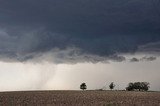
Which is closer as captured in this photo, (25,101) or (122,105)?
(122,105)

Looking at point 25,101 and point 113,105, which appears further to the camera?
point 25,101

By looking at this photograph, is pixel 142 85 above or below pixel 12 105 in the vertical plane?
above

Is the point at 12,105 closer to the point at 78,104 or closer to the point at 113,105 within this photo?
the point at 78,104

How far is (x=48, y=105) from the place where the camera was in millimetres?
59438

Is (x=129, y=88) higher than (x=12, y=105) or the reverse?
higher

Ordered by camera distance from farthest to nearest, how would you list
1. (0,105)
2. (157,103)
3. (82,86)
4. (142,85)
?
(142,85), (82,86), (157,103), (0,105)

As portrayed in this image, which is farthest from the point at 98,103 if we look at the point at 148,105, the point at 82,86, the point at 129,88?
the point at 129,88

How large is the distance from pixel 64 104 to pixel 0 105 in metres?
9.11

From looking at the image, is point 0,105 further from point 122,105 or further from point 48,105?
point 122,105

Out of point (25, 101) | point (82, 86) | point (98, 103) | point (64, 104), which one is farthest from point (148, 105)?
point (82, 86)

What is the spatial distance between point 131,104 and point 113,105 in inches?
123

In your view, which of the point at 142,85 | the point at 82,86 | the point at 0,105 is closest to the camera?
the point at 0,105

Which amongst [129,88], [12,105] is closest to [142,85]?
[129,88]

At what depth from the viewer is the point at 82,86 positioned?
125m
